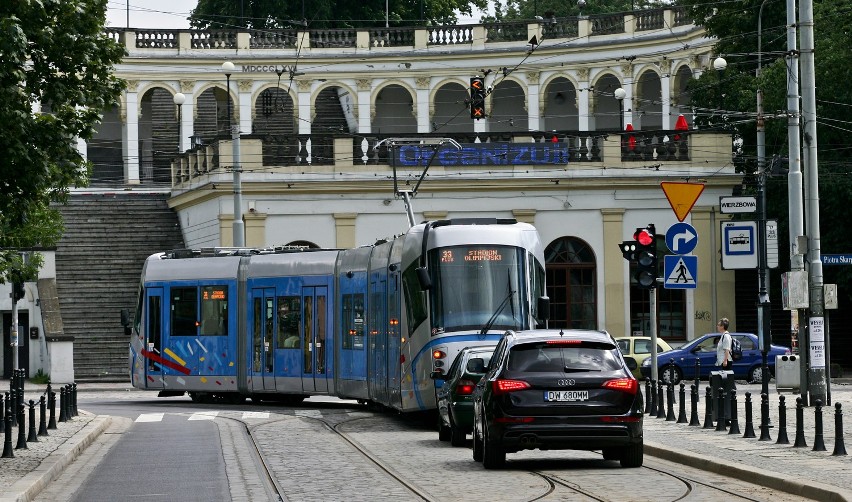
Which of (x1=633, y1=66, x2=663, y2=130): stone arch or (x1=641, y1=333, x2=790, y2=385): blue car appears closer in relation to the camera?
(x1=641, y1=333, x2=790, y2=385): blue car

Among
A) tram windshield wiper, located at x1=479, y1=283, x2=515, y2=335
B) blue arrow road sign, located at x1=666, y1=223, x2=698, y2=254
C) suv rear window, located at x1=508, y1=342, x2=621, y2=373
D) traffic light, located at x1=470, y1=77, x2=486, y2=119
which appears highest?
traffic light, located at x1=470, y1=77, x2=486, y2=119

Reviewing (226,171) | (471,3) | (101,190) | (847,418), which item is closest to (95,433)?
(847,418)

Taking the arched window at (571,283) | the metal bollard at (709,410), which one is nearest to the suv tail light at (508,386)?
the metal bollard at (709,410)

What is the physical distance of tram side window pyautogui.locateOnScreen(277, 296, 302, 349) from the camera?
35.8 metres

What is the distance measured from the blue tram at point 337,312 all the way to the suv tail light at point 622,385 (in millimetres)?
6819

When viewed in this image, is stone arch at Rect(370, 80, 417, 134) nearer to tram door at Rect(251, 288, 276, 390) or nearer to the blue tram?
the blue tram

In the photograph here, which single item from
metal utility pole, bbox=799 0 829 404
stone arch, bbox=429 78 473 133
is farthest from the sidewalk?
stone arch, bbox=429 78 473 133

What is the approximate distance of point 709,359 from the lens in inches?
1804

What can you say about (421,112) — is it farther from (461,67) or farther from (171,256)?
(171,256)

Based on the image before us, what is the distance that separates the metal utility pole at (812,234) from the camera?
3028cm

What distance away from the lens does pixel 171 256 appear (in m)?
39.2

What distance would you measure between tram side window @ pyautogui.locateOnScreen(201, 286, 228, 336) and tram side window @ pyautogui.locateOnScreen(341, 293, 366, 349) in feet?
16.0

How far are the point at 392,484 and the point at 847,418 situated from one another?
11.8 meters

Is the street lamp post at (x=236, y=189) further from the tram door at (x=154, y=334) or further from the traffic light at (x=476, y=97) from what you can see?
the tram door at (x=154, y=334)
